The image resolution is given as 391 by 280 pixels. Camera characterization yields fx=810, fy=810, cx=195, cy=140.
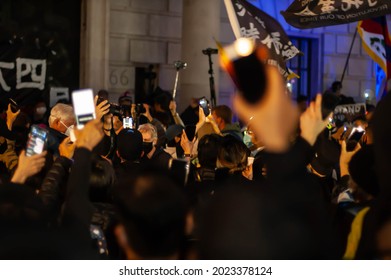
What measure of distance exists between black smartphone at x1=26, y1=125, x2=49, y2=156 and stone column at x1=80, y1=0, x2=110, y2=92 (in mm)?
12114

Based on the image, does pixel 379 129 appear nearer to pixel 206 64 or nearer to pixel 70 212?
pixel 70 212

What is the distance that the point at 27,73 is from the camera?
604 inches

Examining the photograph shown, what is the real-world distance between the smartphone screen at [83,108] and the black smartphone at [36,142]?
1.09ft

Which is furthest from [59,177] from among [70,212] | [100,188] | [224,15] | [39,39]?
[224,15]

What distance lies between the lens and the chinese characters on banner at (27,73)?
15.0m

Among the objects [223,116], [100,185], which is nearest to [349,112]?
[223,116]

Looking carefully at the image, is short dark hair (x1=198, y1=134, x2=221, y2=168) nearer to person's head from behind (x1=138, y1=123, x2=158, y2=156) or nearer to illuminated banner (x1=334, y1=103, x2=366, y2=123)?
person's head from behind (x1=138, y1=123, x2=158, y2=156)

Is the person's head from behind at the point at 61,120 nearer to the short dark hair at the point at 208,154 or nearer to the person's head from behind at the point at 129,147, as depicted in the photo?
the person's head from behind at the point at 129,147

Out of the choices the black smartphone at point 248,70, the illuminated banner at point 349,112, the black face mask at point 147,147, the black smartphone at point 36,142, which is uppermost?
the black smartphone at point 248,70

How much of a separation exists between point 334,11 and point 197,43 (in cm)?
696

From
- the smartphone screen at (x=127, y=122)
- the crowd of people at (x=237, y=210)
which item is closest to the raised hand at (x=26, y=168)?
the crowd of people at (x=237, y=210)

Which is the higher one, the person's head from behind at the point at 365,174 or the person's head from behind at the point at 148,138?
the person's head from behind at the point at 365,174

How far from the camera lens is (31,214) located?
303 cm

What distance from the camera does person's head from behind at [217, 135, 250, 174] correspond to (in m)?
5.34
